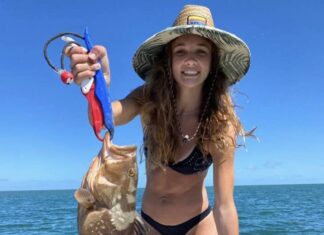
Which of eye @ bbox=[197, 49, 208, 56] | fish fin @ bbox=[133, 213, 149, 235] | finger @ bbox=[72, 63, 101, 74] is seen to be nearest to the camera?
finger @ bbox=[72, 63, 101, 74]

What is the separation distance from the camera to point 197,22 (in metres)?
3.81

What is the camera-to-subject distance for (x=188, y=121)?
4.28 meters

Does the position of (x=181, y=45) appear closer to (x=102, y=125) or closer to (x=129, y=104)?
(x=129, y=104)

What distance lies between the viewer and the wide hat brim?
12.3 ft

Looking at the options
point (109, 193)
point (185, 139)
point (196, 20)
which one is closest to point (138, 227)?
point (109, 193)

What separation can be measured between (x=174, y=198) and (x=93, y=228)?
170 centimetres

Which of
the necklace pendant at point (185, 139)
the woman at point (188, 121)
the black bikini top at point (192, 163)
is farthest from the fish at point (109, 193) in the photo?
the necklace pendant at point (185, 139)

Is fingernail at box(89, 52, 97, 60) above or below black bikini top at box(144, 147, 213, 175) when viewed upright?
above

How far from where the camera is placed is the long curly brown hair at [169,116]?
408 centimetres

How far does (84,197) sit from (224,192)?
177cm

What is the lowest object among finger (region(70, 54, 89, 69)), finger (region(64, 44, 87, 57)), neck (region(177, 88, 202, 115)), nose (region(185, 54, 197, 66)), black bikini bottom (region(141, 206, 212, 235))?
black bikini bottom (region(141, 206, 212, 235))

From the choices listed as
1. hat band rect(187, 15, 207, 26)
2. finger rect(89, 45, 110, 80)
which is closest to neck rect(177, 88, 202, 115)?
hat band rect(187, 15, 207, 26)

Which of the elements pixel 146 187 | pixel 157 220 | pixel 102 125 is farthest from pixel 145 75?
pixel 102 125

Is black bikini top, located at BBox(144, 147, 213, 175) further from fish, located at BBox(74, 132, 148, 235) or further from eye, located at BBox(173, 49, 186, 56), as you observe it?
fish, located at BBox(74, 132, 148, 235)
